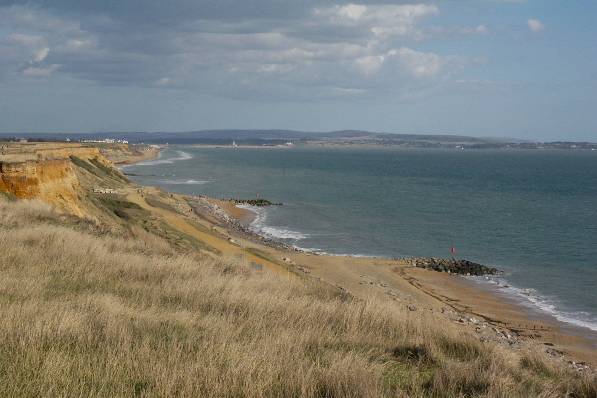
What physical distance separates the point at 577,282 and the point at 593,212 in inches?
1386

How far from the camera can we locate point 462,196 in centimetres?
7675

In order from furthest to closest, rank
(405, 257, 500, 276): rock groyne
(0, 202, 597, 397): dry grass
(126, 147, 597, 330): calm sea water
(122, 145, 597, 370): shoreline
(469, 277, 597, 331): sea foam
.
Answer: (405, 257, 500, 276): rock groyne, (126, 147, 597, 330): calm sea water, (469, 277, 597, 331): sea foam, (122, 145, 597, 370): shoreline, (0, 202, 597, 397): dry grass

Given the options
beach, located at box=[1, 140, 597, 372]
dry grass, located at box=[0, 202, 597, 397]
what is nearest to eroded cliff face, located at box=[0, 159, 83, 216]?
beach, located at box=[1, 140, 597, 372]

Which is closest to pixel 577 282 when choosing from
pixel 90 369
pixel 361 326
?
pixel 361 326

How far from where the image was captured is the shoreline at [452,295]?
20.6m

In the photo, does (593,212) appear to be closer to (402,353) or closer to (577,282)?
(577,282)

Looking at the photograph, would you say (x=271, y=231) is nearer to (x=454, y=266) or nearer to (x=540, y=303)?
(x=454, y=266)

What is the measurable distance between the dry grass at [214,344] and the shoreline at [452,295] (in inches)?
293

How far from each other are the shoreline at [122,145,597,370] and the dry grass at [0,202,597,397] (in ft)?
24.4

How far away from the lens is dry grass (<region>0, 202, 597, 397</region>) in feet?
15.6

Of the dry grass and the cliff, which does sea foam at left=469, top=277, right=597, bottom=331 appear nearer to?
the dry grass

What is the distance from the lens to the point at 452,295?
28.6 m

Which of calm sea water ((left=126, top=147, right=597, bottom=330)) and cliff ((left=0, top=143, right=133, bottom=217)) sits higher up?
cliff ((left=0, top=143, right=133, bottom=217))

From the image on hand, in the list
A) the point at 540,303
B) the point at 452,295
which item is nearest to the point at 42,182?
the point at 452,295
